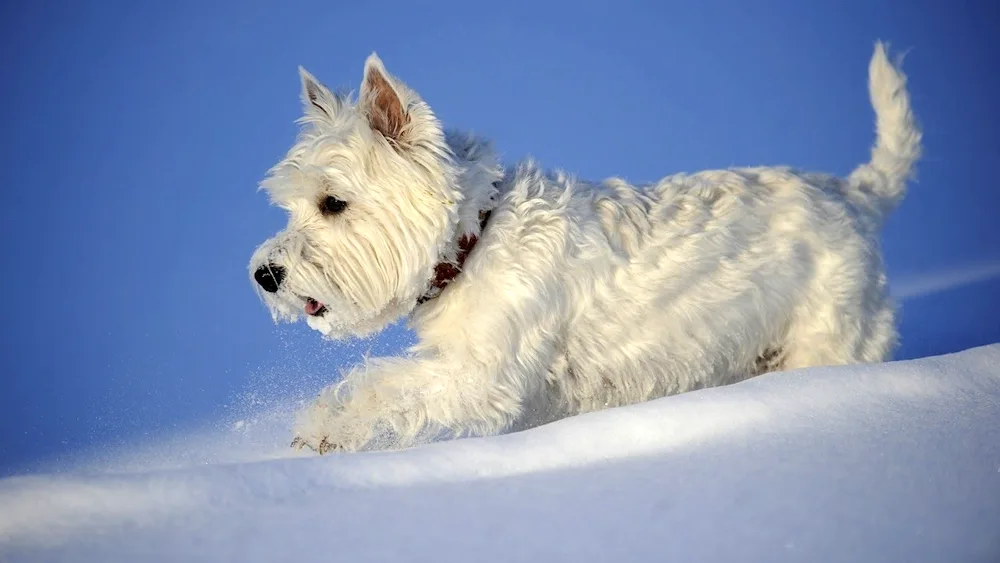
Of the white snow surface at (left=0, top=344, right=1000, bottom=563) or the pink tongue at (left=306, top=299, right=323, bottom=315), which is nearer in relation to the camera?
the white snow surface at (left=0, top=344, right=1000, bottom=563)

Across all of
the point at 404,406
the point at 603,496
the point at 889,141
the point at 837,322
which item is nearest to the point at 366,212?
the point at 404,406

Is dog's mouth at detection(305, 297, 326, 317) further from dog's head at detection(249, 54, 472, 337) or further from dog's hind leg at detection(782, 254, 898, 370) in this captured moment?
dog's hind leg at detection(782, 254, 898, 370)

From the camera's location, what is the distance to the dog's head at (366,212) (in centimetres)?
387

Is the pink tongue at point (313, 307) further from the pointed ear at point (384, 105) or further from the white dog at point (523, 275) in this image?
the pointed ear at point (384, 105)

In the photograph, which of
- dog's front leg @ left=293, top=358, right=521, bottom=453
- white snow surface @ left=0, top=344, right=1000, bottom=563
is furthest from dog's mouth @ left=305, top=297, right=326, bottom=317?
white snow surface @ left=0, top=344, right=1000, bottom=563

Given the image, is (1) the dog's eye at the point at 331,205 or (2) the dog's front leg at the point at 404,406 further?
(1) the dog's eye at the point at 331,205

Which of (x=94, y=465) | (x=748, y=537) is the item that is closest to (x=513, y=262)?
(x=748, y=537)

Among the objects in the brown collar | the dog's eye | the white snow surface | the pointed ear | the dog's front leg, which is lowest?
the white snow surface

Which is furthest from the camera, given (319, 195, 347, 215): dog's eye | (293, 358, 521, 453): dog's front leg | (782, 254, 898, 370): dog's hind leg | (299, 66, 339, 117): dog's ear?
(782, 254, 898, 370): dog's hind leg

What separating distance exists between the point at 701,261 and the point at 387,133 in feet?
5.11

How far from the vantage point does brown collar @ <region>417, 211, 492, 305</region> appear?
399 cm

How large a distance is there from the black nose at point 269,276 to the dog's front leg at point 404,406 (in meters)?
0.50

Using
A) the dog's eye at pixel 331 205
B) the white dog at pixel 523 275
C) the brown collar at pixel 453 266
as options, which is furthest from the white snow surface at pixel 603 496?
the dog's eye at pixel 331 205

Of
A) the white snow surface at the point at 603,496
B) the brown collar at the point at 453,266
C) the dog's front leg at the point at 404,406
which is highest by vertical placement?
the brown collar at the point at 453,266
